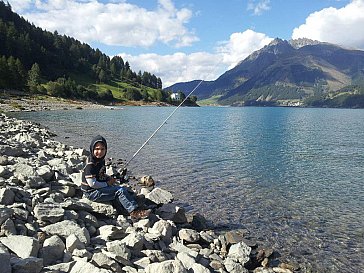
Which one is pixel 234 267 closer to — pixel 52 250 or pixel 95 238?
pixel 95 238

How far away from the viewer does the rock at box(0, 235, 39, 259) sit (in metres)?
6.30

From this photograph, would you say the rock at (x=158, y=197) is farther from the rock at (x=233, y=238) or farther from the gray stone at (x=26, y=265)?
the gray stone at (x=26, y=265)

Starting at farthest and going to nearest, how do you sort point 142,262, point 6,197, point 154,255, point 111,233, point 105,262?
point 6,197, point 111,233, point 154,255, point 142,262, point 105,262

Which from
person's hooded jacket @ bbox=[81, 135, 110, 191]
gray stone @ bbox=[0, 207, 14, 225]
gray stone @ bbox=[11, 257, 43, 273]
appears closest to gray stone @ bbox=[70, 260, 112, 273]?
gray stone @ bbox=[11, 257, 43, 273]

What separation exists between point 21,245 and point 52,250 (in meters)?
0.64

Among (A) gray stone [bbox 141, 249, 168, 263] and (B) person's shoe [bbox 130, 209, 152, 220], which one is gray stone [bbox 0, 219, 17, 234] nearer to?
(A) gray stone [bbox 141, 249, 168, 263]

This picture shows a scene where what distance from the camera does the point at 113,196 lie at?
434 inches

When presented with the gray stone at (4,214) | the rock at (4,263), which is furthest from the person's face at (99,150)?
the rock at (4,263)

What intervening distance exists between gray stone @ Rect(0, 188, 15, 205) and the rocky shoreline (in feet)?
0.09

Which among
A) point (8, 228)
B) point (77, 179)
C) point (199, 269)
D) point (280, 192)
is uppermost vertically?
point (8, 228)

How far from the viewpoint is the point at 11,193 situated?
931cm

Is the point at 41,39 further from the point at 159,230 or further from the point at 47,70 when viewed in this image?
the point at 159,230

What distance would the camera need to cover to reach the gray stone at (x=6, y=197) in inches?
357

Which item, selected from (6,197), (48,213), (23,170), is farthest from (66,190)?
(48,213)
